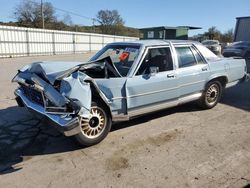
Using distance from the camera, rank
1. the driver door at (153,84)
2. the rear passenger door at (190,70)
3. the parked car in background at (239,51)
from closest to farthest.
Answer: the driver door at (153,84)
the rear passenger door at (190,70)
the parked car in background at (239,51)

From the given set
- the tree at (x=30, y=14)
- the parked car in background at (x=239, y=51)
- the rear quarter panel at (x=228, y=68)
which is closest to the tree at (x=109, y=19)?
the tree at (x=30, y=14)

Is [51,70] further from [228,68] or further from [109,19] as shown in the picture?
[109,19]

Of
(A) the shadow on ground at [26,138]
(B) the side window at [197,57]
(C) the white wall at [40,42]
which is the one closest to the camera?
(A) the shadow on ground at [26,138]

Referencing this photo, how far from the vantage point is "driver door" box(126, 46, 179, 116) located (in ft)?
14.4

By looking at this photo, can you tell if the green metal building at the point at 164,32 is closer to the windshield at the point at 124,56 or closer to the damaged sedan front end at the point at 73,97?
the windshield at the point at 124,56

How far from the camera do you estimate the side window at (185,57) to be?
5.23 meters

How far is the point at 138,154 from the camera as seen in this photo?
12.4 ft

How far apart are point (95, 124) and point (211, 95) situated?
3.31m

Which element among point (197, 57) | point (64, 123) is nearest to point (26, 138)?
point (64, 123)

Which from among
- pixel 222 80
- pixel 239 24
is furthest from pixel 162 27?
pixel 222 80

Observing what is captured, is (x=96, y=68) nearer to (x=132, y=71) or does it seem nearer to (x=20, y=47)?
(x=132, y=71)

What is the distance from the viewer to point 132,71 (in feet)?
14.5

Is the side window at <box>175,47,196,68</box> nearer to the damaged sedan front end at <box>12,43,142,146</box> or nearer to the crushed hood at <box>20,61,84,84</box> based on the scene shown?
the damaged sedan front end at <box>12,43,142,146</box>

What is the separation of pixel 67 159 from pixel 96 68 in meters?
1.75
